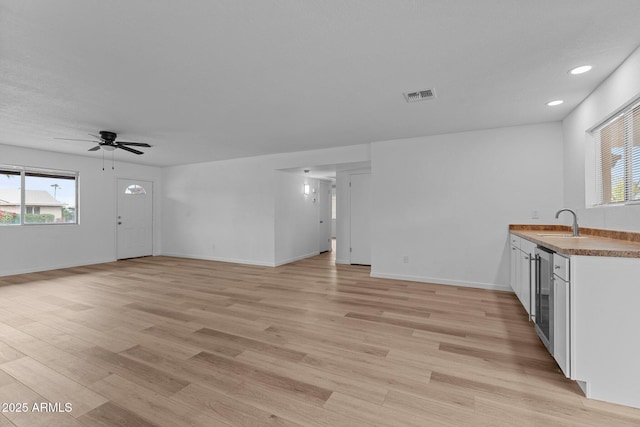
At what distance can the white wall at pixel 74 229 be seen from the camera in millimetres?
5602

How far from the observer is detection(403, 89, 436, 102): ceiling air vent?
10.2 ft

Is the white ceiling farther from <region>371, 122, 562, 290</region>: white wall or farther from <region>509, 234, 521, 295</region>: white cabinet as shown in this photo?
<region>509, 234, 521, 295</region>: white cabinet

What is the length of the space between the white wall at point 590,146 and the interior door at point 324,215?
18.9ft

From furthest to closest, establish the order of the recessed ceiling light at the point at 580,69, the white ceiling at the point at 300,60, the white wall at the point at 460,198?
1. the white wall at the point at 460,198
2. the recessed ceiling light at the point at 580,69
3. the white ceiling at the point at 300,60

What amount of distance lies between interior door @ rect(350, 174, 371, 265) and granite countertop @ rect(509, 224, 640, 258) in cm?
298

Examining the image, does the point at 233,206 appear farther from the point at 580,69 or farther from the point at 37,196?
the point at 580,69

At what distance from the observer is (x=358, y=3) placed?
1778 mm

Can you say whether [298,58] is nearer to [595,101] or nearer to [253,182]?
[595,101]

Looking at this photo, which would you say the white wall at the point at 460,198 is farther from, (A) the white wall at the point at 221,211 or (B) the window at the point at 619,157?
(A) the white wall at the point at 221,211

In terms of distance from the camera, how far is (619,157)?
9.05 feet

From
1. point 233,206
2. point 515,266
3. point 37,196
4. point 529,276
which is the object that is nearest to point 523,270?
point 529,276

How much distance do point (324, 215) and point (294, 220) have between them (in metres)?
1.75

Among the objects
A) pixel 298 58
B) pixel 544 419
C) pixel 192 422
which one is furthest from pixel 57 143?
pixel 544 419

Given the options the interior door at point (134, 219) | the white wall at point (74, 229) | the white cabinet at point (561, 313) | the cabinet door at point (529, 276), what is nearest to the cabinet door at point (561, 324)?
the white cabinet at point (561, 313)
